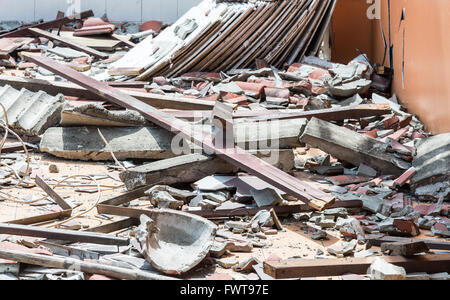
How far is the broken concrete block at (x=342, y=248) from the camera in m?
4.75

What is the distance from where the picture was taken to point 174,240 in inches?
185

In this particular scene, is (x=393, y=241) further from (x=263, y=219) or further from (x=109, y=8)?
(x=109, y=8)

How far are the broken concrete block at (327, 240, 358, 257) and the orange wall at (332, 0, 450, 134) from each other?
9.80 feet

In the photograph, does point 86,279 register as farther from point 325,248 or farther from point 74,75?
point 74,75

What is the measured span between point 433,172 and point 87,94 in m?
4.19

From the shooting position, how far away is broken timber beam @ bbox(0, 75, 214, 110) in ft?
26.0

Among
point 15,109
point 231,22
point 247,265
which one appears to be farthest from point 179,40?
point 247,265

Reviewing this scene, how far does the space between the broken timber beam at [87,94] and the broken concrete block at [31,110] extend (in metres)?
0.38

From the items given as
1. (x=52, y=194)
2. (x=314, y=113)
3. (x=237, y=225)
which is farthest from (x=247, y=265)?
(x=314, y=113)

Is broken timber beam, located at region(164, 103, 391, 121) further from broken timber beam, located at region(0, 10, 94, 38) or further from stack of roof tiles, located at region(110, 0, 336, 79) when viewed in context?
broken timber beam, located at region(0, 10, 94, 38)

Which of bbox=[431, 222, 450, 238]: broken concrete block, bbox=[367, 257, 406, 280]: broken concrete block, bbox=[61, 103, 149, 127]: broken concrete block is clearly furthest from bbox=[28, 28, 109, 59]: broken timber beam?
bbox=[367, 257, 406, 280]: broken concrete block

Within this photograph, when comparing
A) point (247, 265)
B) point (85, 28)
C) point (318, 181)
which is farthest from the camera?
point (85, 28)
